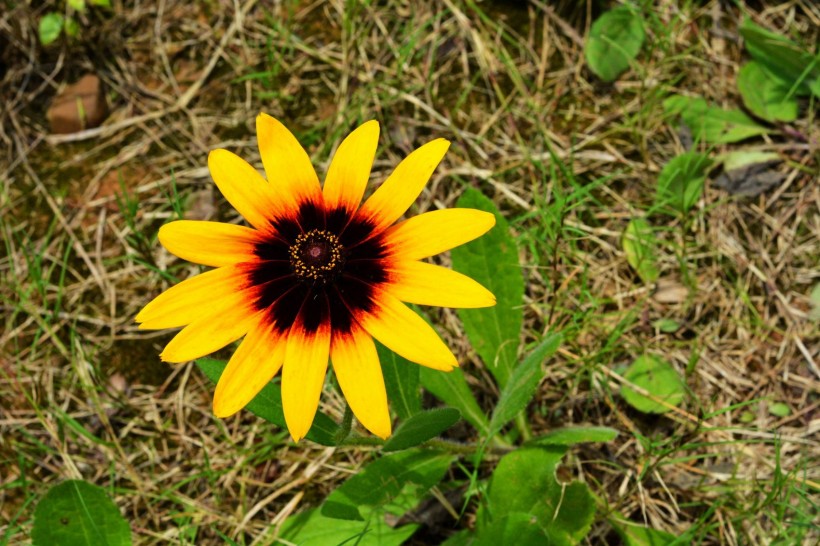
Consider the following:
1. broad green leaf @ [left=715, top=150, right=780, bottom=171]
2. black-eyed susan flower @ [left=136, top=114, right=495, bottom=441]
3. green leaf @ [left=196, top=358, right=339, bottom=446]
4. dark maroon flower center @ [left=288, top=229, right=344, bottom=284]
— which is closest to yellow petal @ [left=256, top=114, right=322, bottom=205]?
black-eyed susan flower @ [left=136, top=114, right=495, bottom=441]

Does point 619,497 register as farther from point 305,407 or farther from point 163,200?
point 163,200

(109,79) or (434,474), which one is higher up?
(109,79)

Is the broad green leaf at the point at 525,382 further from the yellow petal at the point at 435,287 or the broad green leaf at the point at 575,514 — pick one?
the yellow petal at the point at 435,287

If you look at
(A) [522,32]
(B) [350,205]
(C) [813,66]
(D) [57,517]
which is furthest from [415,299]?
(C) [813,66]

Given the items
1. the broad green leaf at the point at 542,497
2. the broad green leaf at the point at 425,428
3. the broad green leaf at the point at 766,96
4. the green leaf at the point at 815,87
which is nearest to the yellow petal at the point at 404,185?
the broad green leaf at the point at 425,428

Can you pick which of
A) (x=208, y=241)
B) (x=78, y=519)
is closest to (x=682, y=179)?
(x=208, y=241)

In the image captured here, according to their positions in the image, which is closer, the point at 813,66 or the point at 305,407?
the point at 305,407

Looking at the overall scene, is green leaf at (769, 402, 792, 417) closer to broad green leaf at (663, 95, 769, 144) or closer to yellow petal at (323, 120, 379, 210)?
broad green leaf at (663, 95, 769, 144)
